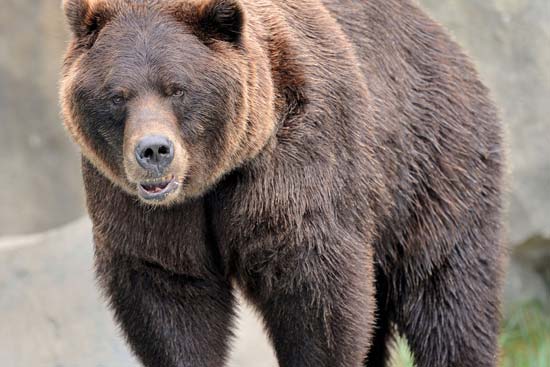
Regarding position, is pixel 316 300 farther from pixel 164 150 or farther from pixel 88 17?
pixel 88 17

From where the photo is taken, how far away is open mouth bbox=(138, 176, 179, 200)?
5770 millimetres

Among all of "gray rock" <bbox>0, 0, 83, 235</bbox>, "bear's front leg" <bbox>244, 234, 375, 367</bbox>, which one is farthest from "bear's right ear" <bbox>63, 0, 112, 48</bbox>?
"gray rock" <bbox>0, 0, 83, 235</bbox>

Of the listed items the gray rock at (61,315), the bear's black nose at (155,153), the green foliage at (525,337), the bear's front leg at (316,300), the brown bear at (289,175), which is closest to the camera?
the bear's black nose at (155,153)

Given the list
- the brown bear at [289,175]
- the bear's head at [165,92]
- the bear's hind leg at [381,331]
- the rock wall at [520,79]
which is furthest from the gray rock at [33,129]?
the bear's head at [165,92]

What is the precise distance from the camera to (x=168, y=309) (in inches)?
251

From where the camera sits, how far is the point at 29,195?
13484mm

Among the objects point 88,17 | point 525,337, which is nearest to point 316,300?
point 88,17

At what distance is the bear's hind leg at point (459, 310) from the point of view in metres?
7.21

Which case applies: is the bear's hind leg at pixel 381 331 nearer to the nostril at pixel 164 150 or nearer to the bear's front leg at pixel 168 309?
the bear's front leg at pixel 168 309

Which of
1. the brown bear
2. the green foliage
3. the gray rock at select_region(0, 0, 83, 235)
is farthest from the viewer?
the gray rock at select_region(0, 0, 83, 235)

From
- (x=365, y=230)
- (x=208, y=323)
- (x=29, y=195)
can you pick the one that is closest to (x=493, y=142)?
(x=365, y=230)

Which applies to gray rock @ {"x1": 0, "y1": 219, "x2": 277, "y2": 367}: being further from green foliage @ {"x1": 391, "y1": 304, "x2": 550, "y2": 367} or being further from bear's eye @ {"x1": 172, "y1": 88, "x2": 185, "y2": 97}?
bear's eye @ {"x1": 172, "y1": 88, "x2": 185, "y2": 97}

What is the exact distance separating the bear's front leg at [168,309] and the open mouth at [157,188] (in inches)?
23.7

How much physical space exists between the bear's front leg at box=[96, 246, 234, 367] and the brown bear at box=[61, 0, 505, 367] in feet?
0.03
